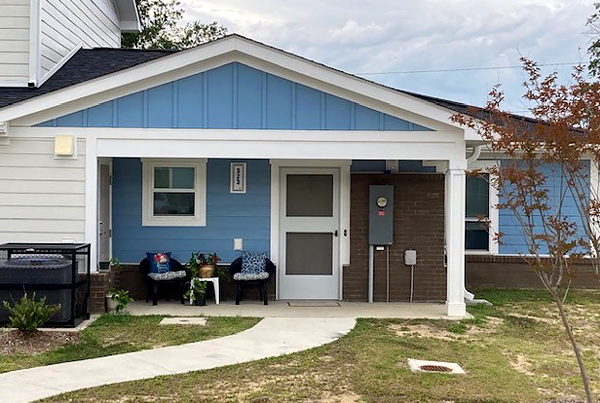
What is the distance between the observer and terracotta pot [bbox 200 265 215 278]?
34.9ft

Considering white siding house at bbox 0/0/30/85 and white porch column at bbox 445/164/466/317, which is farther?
white siding house at bbox 0/0/30/85

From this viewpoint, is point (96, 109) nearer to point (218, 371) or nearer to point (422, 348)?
point (218, 371)

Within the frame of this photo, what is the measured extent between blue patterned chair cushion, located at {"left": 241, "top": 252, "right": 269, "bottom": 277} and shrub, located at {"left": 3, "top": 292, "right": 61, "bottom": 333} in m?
3.26

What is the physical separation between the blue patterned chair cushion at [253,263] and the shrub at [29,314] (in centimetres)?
326

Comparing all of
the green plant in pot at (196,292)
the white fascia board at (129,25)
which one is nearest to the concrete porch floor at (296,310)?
the green plant in pot at (196,292)

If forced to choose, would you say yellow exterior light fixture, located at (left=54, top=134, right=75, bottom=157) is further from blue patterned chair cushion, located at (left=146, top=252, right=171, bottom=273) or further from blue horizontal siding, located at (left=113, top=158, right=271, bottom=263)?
blue patterned chair cushion, located at (left=146, top=252, right=171, bottom=273)

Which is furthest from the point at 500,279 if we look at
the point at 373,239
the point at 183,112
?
the point at 183,112

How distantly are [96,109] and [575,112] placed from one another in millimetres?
6461

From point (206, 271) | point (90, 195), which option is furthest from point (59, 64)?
point (206, 271)

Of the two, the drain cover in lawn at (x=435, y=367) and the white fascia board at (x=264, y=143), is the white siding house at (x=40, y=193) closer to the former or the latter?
the white fascia board at (x=264, y=143)

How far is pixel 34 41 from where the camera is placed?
1151 centimetres

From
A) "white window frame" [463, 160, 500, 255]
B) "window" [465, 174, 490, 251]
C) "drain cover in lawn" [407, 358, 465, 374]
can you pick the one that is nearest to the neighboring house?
"white window frame" [463, 160, 500, 255]

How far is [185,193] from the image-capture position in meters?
11.2

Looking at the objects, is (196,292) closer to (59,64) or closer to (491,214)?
(59,64)
